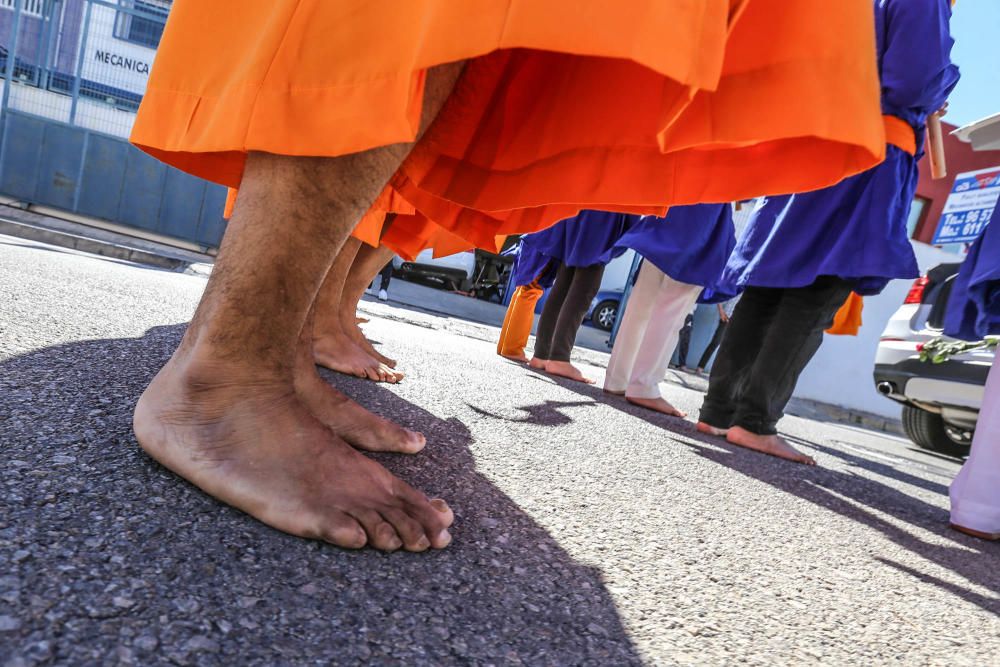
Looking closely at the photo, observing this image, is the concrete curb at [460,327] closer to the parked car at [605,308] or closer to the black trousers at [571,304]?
the black trousers at [571,304]

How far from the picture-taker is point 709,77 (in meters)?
0.75

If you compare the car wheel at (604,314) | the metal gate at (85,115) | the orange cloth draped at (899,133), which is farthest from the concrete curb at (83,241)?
the car wheel at (604,314)

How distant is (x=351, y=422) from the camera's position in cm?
134

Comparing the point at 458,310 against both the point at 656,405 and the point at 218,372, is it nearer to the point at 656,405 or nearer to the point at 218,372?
the point at 656,405

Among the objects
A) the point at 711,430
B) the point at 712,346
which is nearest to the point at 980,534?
the point at 711,430

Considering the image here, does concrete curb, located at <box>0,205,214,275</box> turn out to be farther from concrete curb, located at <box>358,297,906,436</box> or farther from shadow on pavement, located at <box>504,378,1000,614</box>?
shadow on pavement, located at <box>504,378,1000,614</box>

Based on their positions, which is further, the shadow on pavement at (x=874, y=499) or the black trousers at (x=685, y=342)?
the black trousers at (x=685, y=342)

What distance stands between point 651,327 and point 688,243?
0.48 m

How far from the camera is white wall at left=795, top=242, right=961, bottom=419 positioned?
11.4 m

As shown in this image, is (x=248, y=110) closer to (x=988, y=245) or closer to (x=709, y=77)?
(x=709, y=77)

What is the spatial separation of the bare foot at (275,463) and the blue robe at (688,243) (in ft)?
8.20

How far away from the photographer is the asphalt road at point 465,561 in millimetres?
648

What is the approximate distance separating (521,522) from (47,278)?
2352 mm

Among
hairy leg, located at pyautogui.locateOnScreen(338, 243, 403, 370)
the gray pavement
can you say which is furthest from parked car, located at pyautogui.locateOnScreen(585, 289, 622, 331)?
hairy leg, located at pyautogui.locateOnScreen(338, 243, 403, 370)
